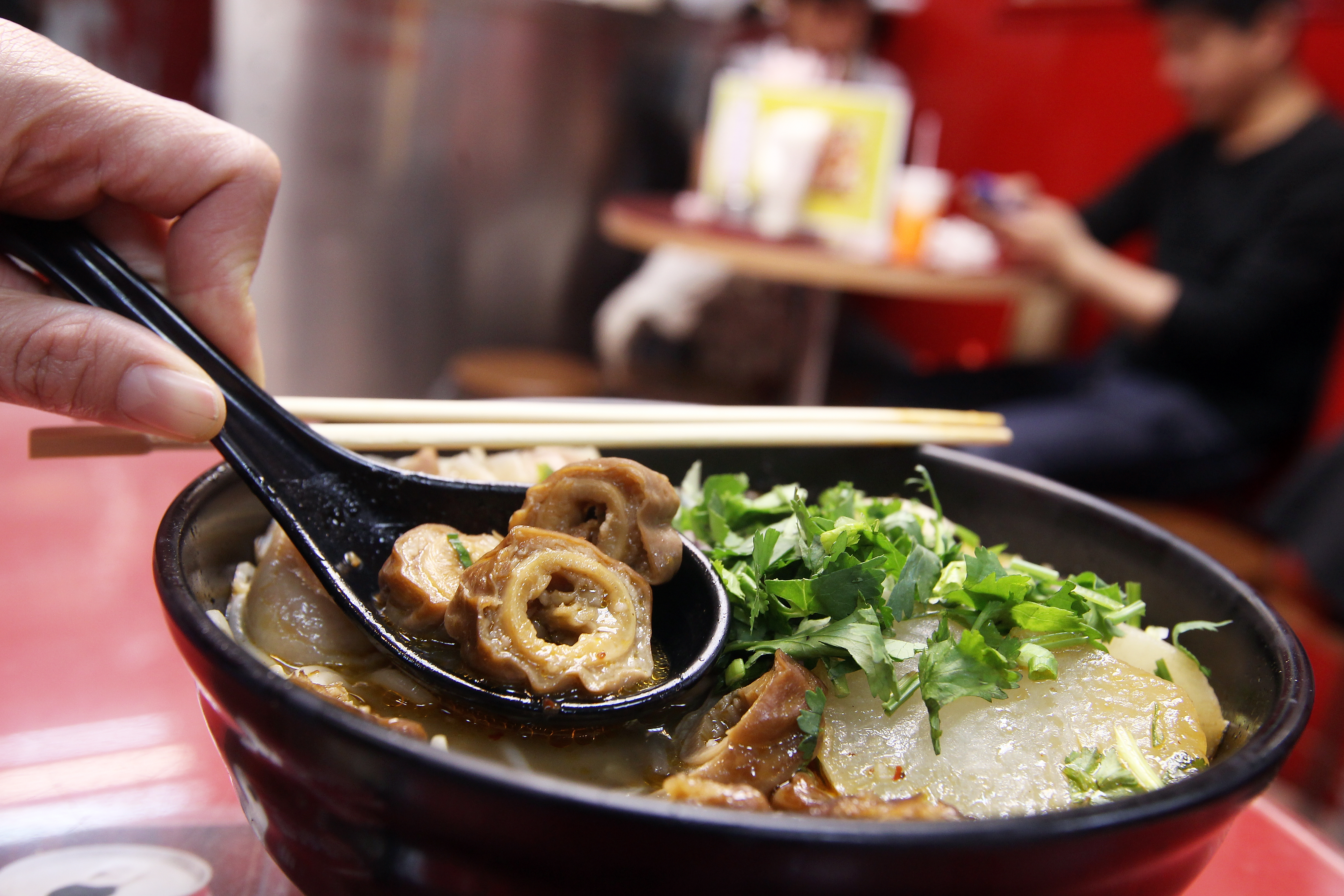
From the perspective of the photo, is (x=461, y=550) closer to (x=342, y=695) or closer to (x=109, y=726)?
(x=342, y=695)

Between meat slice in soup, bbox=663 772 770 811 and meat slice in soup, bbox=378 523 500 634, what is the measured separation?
10.0 inches

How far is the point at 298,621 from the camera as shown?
0.91 meters

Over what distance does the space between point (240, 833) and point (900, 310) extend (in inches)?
270

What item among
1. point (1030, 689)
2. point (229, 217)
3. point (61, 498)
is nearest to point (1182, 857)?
point (1030, 689)

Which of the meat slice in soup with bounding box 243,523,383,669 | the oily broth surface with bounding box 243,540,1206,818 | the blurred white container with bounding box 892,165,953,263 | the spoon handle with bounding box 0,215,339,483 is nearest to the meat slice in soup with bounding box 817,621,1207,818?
the oily broth surface with bounding box 243,540,1206,818

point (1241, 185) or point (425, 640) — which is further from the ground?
point (1241, 185)

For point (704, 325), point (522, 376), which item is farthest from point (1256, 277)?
point (522, 376)

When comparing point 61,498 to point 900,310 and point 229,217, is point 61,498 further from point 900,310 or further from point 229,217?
point 900,310

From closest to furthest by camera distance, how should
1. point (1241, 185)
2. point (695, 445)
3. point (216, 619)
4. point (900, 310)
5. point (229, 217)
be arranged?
point (216, 619), point (229, 217), point (695, 445), point (1241, 185), point (900, 310)

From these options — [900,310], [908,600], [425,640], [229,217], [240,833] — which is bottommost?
[900,310]

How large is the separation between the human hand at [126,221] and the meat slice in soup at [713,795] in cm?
49

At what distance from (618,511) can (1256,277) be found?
324 cm

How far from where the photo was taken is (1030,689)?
851 mm

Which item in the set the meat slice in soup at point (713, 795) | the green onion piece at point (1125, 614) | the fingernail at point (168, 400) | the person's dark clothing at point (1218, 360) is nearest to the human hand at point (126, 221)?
the fingernail at point (168, 400)
